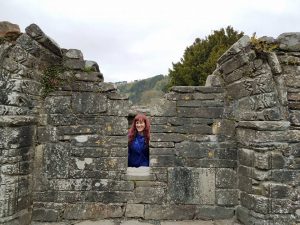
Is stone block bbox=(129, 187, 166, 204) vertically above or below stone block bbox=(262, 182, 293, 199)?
below

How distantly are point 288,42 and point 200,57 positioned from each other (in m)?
15.2

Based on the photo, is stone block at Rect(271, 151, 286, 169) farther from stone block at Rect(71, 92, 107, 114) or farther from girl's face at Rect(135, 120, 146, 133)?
stone block at Rect(71, 92, 107, 114)

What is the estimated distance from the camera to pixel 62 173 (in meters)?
4.82

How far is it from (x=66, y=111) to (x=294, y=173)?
364 centimetres

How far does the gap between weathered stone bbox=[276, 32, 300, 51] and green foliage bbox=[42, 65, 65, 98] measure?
354 cm

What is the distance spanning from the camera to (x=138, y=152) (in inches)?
211

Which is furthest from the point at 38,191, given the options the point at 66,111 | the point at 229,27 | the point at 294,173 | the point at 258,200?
the point at 229,27

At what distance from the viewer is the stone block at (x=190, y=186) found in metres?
4.86

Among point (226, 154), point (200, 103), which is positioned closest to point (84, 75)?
point (200, 103)

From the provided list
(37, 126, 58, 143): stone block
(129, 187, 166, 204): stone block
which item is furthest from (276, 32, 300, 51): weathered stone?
(37, 126, 58, 143): stone block

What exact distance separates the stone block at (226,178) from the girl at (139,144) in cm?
131

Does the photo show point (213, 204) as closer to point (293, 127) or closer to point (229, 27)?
point (293, 127)

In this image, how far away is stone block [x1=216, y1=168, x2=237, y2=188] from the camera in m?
4.86

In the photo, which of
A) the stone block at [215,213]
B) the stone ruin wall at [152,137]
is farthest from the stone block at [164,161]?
the stone block at [215,213]
